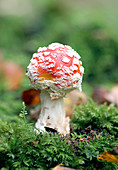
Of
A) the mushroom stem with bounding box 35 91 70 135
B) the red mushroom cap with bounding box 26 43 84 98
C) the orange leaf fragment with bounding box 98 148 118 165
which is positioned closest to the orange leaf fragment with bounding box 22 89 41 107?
the mushroom stem with bounding box 35 91 70 135

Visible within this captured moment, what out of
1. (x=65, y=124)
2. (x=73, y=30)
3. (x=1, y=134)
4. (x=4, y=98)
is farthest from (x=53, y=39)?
(x=1, y=134)

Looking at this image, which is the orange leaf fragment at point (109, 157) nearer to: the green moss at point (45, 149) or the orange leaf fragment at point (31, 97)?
the green moss at point (45, 149)

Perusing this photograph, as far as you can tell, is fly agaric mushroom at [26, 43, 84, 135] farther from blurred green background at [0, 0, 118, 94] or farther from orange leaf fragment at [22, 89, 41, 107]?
blurred green background at [0, 0, 118, 94]

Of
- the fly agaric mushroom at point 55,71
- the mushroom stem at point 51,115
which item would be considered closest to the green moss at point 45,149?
the mushroom stem at point 51,115

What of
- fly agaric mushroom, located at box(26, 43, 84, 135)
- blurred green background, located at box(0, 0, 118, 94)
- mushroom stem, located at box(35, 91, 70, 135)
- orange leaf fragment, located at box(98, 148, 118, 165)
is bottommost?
orange leaf fragment, located at box(98, 148, 118, 165)

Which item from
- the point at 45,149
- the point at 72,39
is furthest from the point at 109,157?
the point at 72,39
